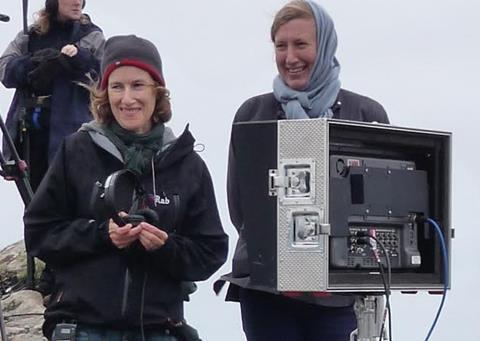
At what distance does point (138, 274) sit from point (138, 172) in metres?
0.38

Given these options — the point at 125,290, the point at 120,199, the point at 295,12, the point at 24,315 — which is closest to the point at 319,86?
the point at 295,12

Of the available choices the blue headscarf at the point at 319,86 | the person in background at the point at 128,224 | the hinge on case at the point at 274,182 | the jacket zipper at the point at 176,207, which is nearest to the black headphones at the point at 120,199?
the person in background at the point at 128,224

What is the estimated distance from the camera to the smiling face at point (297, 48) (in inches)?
192

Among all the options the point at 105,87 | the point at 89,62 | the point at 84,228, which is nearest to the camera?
the point at 84,228

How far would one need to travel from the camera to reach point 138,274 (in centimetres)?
452

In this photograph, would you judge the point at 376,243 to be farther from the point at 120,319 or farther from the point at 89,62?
Result: the point at 89,62

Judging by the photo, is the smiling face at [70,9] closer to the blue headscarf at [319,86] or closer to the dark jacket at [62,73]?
the dark jacket at [62,73]

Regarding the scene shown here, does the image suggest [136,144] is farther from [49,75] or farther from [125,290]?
[49,75]

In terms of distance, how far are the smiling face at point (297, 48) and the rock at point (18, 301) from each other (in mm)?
3113

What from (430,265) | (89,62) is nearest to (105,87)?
(430,265)

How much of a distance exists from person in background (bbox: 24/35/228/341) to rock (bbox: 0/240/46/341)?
2.92 meters

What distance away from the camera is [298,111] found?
15.8ft

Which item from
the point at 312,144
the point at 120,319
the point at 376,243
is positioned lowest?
the point at 120,319

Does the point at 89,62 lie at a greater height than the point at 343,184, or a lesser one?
greater
